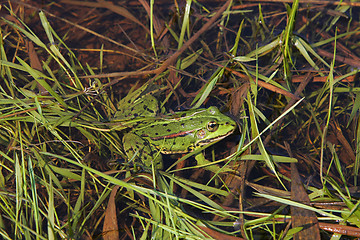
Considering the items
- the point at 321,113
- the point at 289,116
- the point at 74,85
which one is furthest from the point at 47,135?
the point at 321,113

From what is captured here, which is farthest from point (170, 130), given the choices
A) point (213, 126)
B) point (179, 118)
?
point (213, 126)

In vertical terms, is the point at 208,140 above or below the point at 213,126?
below

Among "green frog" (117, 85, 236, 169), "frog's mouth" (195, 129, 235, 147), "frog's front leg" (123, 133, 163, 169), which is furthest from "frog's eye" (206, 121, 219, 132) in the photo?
"frog's front leg" (123, 133, 163, 169)

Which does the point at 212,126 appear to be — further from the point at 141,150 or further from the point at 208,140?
the point at 141,150

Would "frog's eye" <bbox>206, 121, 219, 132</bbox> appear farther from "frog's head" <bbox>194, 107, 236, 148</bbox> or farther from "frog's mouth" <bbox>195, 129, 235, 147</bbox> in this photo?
"frog's mouth" <bbox>195, 129, 235, 147</bbox>

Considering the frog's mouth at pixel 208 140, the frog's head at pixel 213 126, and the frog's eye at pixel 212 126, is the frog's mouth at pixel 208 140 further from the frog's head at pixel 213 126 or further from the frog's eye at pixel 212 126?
the frog's eye at pixel 212 126

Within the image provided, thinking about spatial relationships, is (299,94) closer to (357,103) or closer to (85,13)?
(357,103)
